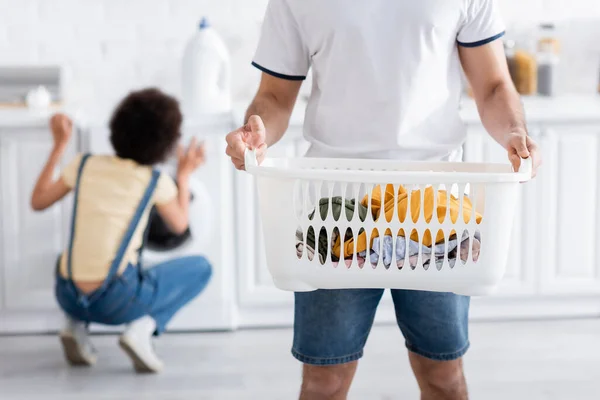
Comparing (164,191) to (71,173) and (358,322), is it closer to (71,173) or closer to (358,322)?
(71,173)

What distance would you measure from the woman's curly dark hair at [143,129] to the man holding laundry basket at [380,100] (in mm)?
1130

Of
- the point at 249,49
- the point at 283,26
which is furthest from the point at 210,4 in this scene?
the point at 283,26

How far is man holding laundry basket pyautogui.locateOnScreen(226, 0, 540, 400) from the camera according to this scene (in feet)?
5.71

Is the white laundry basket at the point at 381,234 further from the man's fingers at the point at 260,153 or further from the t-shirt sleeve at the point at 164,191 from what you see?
the t-shirt sleeve at the point at 164,191

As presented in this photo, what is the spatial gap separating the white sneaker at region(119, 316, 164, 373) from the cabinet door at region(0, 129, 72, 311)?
0.55 meters

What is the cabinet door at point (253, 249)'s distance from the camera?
3.38 metres

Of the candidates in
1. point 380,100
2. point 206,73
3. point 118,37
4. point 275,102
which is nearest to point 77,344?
point 206,73

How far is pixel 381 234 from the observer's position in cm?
148

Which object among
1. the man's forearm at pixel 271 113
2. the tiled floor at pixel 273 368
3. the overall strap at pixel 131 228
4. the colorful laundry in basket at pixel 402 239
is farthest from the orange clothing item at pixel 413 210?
the overall strap at pixel 131 228

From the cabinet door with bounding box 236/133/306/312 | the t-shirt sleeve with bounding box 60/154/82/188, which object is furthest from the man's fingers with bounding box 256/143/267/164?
the cabinet door with bounding box 236/133/306/312

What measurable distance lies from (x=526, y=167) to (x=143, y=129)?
66.4 inches

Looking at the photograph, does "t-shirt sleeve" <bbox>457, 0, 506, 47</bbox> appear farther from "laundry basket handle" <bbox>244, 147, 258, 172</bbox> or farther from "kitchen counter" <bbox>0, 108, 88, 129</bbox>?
"kitchen counter" <bbox>0, 108, 88, 129</bbox>

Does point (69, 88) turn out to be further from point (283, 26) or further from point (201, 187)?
point (283, 26)

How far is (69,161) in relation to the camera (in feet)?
10.9
